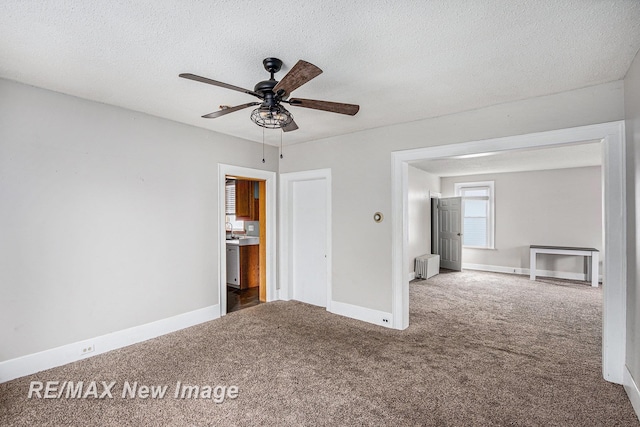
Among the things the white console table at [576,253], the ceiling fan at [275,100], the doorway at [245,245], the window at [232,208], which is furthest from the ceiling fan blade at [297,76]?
the white console table at [576,253]

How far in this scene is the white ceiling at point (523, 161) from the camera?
15.9ft

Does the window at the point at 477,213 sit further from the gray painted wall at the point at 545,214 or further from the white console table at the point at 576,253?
the white console table at the point at 576,253

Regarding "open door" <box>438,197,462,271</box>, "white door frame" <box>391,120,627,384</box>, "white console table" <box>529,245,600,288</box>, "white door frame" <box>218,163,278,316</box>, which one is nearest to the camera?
"white door frame" <box>391,120,627,384</box>

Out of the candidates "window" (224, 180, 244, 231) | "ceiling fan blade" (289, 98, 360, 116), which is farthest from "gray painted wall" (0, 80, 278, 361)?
"window" (224, 180, 244, 231)

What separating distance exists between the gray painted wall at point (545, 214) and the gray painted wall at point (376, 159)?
4.88 metres

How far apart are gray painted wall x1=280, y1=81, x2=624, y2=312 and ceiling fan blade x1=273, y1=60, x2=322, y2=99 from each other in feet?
4.74

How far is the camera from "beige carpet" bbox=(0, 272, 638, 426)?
211cm

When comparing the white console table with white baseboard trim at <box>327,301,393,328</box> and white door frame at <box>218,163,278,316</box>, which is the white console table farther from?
white door frame at <box>218,163,278,316</box>

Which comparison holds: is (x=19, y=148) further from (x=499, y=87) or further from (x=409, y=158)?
(x=499, y=87)

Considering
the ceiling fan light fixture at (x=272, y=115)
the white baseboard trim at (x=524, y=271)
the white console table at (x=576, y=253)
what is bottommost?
the white baseboard trim at (x=524, y=271)

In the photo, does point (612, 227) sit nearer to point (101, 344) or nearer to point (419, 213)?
point (419, 213)

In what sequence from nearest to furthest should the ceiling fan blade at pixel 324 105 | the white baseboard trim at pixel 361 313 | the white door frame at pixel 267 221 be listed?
1. the ceiling fan blade at pixel 324 105
2. the white baseboard trim at pixel 361 313
3. the white door frame at pixel 267 221

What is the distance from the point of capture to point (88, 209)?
9.77ft

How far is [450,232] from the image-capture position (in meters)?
7.52
